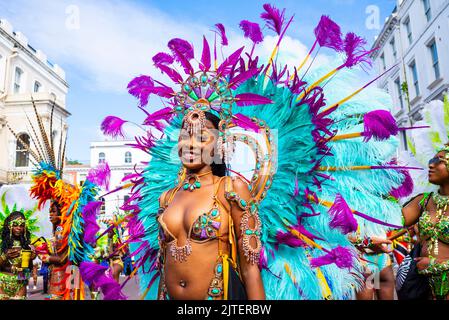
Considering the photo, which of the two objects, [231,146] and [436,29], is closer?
[231,146]

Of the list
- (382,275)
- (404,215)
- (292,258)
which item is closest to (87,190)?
(292,258)

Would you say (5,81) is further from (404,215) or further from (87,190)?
(404,215)

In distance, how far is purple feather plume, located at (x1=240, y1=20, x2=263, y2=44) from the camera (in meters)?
2.81

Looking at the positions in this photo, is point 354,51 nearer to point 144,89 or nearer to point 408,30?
point 144,89

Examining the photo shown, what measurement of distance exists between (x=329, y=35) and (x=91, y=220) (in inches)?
114

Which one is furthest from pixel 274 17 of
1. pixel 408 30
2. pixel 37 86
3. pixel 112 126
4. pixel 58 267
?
pixel 37 86

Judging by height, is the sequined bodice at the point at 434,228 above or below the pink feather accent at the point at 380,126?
below

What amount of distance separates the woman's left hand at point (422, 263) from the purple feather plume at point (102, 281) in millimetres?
2184

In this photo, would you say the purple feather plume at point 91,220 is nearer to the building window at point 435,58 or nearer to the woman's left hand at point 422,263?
the woman's left hand at point 422,263

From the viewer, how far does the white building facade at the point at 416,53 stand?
15.4 m

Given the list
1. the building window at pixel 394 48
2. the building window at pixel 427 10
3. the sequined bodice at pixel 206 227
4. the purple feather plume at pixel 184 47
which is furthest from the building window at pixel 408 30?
the sequined bodice at pixel 206 227

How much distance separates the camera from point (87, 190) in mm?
4461

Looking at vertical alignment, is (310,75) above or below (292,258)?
above

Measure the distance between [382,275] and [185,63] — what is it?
3.71 metres
